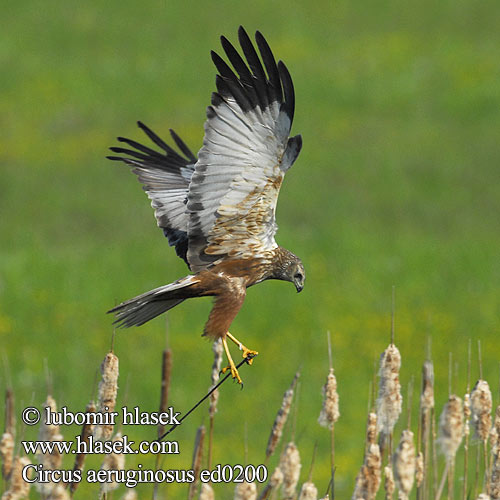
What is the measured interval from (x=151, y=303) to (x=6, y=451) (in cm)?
77

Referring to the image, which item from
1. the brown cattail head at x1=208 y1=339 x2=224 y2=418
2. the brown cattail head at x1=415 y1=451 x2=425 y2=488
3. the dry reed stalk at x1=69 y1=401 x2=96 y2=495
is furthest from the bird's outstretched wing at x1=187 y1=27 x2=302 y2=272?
the brown cattail head at x1=415 y1=451 x2=425 y2=488

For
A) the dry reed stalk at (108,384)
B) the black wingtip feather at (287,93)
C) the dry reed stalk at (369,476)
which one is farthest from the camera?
the black wingtip feather at (287,93)

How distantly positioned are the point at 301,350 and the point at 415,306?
7.21 ft

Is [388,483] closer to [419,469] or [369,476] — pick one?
[419,469]

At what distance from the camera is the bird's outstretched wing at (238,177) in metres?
4.11

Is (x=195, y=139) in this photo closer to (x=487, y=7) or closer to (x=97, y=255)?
(x=97, y=255)

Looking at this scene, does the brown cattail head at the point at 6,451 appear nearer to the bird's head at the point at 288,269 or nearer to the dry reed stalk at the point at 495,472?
the bird's head at the point at 288,269

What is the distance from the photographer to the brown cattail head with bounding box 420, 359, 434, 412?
159 inches

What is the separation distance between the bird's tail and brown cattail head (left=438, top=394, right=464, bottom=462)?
108 centimetres

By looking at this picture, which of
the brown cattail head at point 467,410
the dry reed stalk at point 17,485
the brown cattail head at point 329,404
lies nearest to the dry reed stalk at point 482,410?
the brown cattail head at point 467,410

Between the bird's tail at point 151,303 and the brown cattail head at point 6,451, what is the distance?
1.98 feet

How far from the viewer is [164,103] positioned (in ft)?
103

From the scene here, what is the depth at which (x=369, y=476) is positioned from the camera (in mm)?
3822

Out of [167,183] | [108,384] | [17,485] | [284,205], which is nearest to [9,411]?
[17,485]
